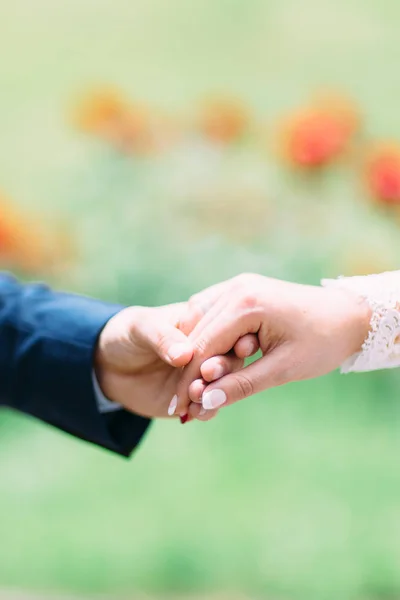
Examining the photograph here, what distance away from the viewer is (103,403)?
3.70 ft

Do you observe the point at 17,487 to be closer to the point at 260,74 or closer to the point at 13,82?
the point at 13,82

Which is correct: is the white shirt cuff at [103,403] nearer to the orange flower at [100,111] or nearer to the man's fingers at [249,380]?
the man's fingers at [249,380]

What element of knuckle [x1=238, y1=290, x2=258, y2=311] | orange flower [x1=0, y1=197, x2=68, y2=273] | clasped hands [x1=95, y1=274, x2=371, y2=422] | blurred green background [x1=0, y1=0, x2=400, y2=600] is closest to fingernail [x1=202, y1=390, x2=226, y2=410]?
clasped hands [x1=95, y1=274, x2=371, y2=422]

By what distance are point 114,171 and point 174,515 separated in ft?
2.59

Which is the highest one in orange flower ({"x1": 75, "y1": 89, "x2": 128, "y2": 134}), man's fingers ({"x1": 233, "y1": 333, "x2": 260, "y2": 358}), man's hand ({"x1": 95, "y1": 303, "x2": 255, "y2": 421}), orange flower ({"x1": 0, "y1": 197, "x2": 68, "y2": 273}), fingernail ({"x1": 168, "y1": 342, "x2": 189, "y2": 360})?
orange flower ({"x1": 75, "y1": 89, "x2": 128, "y2": 134})

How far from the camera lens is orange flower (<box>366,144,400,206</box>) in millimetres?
1745

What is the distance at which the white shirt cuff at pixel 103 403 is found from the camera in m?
1.11

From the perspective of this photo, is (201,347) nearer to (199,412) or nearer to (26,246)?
(199,412)

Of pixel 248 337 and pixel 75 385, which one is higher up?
pixel 248 337

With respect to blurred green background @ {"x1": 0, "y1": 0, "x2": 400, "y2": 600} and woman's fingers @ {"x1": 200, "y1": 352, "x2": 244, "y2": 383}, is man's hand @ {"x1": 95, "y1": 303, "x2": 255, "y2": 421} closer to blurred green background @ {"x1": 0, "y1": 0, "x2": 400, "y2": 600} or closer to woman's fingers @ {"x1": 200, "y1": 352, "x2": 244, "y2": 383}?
woman's fingers @ {"x1": 200, "y1": 352, "x2": 244, "y2": 383}

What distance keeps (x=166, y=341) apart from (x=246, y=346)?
0.10 meters

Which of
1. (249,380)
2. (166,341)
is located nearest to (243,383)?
(249,380)

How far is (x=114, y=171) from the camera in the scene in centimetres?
179

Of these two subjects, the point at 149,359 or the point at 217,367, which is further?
the point at 149,359
